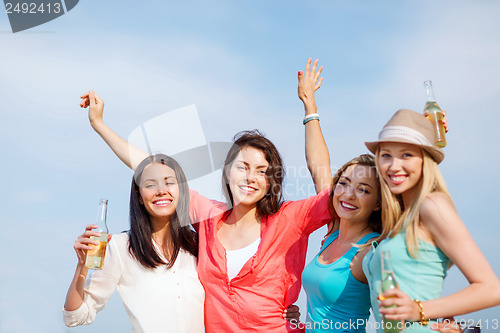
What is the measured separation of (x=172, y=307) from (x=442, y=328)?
7.50 feet

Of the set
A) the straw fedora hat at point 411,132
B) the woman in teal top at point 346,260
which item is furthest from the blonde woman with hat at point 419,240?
the woman in teal top at point 346,260

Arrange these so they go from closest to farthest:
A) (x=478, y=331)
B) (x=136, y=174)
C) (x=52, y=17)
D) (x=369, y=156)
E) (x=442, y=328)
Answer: (x=442, y=328)
(x=478, y=331)
(x=369, y=156)
(x=136, y=174)
(x=52, y=17)

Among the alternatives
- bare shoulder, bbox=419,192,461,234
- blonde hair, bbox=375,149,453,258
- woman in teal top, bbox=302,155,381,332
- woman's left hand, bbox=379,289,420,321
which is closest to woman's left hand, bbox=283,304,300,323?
woman in teal top, bbox=302,155,381,332

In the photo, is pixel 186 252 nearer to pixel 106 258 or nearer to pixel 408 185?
pixel 106 258

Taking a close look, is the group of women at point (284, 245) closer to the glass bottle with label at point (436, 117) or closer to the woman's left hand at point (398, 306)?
the woman's left hand at point (398, 306)

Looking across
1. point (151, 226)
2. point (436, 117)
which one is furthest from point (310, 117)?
point (151, 226)

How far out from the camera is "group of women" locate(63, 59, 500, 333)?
324 cm

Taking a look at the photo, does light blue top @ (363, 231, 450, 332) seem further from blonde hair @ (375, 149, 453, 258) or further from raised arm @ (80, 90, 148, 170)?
raised arm @ (80, 90, 148, 170)

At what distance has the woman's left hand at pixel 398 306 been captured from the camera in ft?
9.87

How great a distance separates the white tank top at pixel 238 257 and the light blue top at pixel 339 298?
674 mm

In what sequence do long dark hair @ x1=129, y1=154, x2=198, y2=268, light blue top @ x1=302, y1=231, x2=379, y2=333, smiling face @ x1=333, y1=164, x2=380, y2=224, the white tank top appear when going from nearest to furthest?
light blue top @ x1=302, y1=231, x2=379, y2=333 < smiling face @ x1=333, y1=164, x2=380, y2=224 < the white tank top < long dark hair @ x1=129, y1=154, x2=198, y2=268

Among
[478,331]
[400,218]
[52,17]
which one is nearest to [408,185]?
[400,218]

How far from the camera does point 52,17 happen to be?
7191mm

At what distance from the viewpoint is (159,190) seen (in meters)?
4.71
